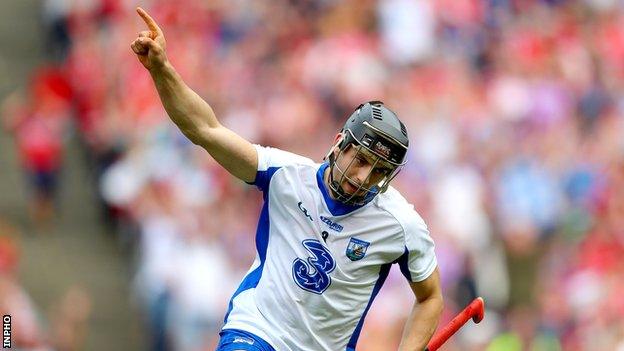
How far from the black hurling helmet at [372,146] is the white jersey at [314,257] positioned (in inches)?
5.3

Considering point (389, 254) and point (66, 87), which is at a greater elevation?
point (389, 254)

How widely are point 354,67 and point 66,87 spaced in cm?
302

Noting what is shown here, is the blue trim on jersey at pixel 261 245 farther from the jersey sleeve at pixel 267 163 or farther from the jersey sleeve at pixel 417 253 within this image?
the jersey sleeve at pixel 417 253

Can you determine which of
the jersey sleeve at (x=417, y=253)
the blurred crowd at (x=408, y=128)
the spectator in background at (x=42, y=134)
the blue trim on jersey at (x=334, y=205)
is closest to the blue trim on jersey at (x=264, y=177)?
the blue trim on jersey at (x=334, y=205)

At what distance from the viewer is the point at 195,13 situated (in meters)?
18.2

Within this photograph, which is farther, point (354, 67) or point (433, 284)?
point (354, 67)

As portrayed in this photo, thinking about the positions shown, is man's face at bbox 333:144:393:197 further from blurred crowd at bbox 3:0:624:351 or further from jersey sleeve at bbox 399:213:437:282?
blurred crowd at bbox 3:0:624:351

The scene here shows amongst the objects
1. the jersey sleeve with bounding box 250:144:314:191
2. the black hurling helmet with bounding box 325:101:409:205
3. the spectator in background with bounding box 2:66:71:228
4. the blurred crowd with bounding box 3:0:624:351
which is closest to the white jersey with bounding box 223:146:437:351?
the jersey sleeve with bounding box 250:144:314:191

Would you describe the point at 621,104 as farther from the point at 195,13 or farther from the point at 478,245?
the point at 195,13

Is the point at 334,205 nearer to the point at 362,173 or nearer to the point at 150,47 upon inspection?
the point at 362,173

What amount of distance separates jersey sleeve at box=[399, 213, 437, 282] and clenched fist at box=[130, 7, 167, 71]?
1.50 meters

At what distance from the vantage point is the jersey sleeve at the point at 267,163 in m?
7.93

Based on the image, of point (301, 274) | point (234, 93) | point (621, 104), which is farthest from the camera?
point (621, 104)

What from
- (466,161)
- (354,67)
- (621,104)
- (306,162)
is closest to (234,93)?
(354,67)
